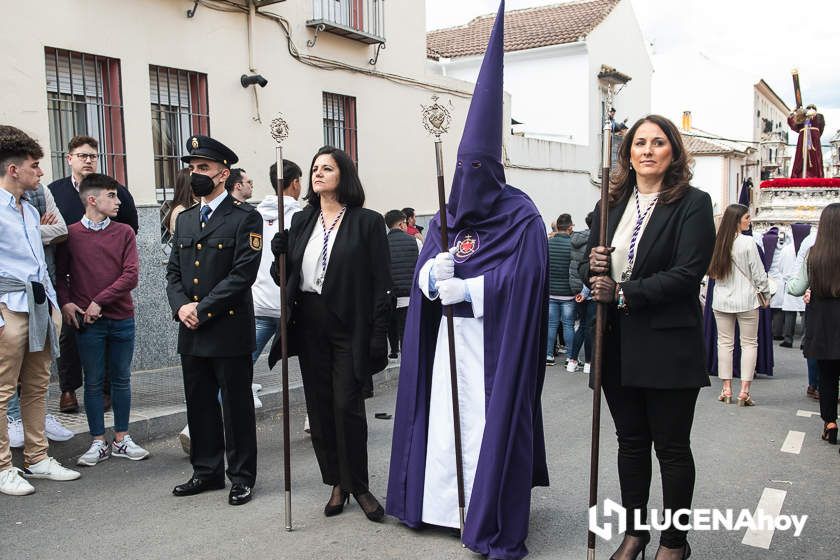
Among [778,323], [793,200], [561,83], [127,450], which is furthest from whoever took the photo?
[561,83]

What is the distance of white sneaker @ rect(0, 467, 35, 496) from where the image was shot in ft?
16.0

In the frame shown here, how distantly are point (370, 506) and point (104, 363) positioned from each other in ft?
7.84

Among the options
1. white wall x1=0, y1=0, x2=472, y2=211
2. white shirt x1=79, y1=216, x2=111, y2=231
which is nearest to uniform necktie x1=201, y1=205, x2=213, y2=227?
white shirt x1=79, y1=216, x2=111, y2=231

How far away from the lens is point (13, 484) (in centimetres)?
489

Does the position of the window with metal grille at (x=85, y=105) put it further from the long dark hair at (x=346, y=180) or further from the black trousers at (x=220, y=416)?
the long dark hair at (x=346, y=180)

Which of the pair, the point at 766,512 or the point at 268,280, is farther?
the point at 268,280

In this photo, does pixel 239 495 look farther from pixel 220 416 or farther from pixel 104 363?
pixel 104 363

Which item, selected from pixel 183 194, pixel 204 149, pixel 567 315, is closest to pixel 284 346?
pixel 204 149

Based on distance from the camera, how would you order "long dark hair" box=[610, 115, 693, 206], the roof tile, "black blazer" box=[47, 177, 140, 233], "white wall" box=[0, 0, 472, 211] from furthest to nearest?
the roof tile → "white wall" box=[0, 0, 472, 211] → "black blazer" box=[47, 177, 140, 233] → "long dark hair" box=[610, 115, 693, 206]

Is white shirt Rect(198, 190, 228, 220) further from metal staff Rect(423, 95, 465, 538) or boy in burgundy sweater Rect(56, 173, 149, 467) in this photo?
metal staff Rect(423, 95, 465, 538)

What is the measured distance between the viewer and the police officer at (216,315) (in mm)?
4762

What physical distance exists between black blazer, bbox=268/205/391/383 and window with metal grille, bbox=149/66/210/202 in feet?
17.8

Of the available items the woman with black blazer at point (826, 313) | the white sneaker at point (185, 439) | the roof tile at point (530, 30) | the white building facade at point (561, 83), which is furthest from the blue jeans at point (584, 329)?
the roof tile at point (530, 30)

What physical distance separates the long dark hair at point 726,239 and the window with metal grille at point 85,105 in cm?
644
